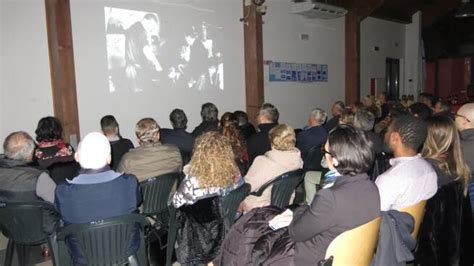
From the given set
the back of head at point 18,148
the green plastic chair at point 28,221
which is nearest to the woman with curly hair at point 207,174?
the green plastic chair at point 28,221

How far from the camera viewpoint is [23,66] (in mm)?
4629

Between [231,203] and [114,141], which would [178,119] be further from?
[231,203]

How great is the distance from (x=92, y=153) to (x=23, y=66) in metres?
3.07

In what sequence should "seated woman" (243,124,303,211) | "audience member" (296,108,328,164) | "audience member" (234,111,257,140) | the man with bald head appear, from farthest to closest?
"audience member" (234,111,257,140)
"audience member" (296,108,328,164)
"seated woman" (243,124,303,211)
the man with bald head

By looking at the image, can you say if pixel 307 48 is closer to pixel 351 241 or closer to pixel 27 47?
A: pixel 27 47

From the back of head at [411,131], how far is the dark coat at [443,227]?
0.29 meters

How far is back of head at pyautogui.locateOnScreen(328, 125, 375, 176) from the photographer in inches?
70.9

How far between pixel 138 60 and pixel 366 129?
312cm

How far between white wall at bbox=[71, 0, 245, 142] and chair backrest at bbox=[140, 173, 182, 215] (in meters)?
2.44

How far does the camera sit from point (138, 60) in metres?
5.46

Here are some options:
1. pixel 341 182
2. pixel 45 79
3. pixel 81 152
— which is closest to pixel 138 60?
pixel 45 79

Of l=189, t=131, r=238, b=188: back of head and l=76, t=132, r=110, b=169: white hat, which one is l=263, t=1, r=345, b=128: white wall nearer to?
l=189, t=131, r=238, b=188: back of head

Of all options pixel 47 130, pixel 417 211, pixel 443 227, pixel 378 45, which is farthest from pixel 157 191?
pixel 378 45

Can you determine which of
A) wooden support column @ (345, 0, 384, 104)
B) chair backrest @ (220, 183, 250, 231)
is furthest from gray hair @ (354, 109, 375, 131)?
wooden support column @ (345, 0, 384, 104)
